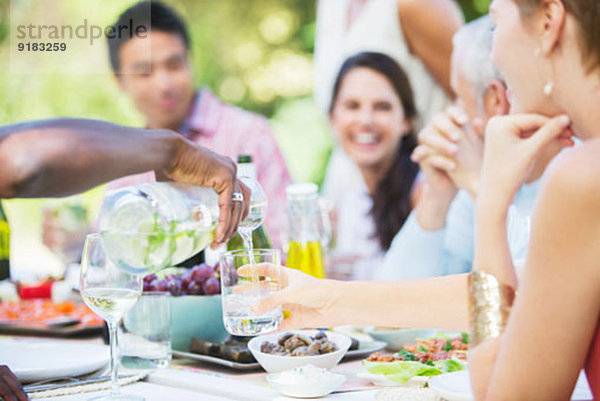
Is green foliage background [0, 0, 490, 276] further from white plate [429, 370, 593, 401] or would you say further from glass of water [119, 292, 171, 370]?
white plate [429, 370, 593, 401]

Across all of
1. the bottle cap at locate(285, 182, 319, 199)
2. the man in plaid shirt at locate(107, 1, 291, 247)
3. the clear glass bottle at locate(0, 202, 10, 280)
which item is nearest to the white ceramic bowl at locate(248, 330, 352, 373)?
the bottle cap at locate(285, 182, 319, 199)

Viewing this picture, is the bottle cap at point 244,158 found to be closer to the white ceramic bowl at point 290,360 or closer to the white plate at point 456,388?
the white ceramic bowl at point 290,360

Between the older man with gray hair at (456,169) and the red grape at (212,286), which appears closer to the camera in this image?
the red grape at (212,286)

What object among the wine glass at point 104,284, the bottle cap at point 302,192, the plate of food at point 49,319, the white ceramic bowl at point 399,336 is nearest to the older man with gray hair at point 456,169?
the bottle cap at point 302,192

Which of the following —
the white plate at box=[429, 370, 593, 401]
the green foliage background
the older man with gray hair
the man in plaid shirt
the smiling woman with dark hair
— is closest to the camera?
the white plate at box=[429, 370, 593, 401]

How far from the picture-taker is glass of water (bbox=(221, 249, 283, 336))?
135cm

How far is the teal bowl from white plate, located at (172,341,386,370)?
37mm

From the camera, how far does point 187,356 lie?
5.51 ft

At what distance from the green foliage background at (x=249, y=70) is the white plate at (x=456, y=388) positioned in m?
3.36

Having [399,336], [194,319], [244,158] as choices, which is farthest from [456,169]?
[194,319]

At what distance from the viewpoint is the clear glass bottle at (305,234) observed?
1860mm

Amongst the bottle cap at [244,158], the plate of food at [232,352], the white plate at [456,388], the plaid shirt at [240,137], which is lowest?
the plate of food at [232,352]

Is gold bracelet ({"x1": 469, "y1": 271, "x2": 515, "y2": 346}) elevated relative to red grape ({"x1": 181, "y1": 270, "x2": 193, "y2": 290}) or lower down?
elevated

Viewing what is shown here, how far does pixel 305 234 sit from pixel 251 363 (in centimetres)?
41
